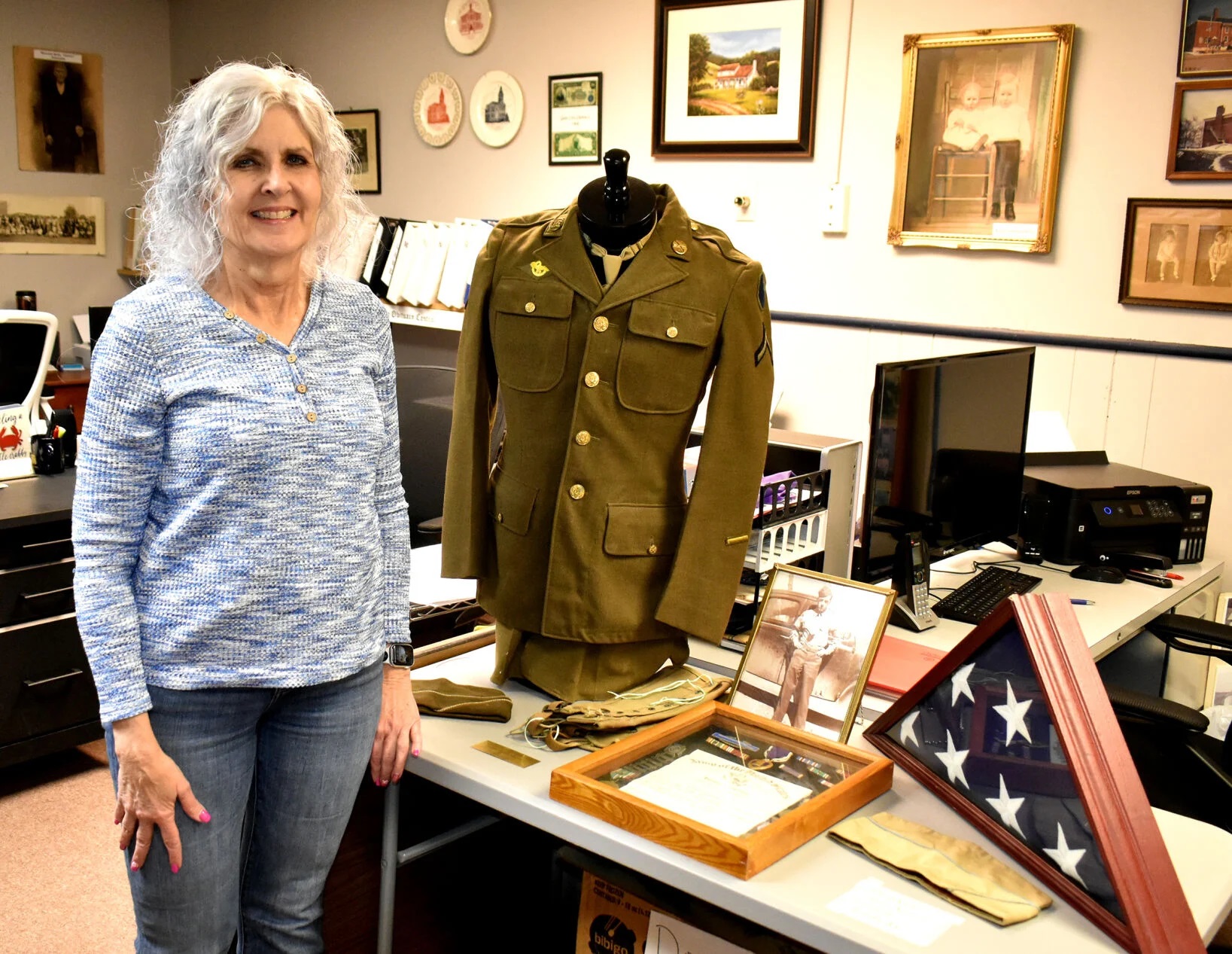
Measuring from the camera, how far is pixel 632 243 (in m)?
1.74

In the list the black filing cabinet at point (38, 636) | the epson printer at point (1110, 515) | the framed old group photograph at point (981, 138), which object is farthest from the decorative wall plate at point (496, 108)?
the epson printer at point (1110, 515)

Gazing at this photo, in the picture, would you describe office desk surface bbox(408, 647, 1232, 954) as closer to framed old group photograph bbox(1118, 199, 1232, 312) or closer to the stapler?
the stapler

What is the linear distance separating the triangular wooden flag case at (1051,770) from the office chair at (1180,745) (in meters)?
0.74

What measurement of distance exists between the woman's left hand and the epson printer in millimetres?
1888

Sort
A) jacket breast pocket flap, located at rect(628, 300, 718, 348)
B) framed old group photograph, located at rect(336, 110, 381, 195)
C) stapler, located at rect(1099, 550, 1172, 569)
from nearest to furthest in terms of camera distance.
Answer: jacket breast pocket flap, located at rect(628, 300, 718, 348) → stapler, located at rect(1099, 550, 1172, 569) → framed old group photograph, located at rect(336, 110, 381, 195)

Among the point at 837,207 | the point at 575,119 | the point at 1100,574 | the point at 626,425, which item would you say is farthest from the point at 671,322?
the point at 575,119

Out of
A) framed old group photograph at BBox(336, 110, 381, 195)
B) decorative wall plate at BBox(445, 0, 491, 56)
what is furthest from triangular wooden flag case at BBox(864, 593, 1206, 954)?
framed old group photograph at BBox(336, 110, 381, 195)

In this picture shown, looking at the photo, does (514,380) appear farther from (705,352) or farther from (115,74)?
(115,74)

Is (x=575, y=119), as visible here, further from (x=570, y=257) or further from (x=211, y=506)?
(x=211, y=506)

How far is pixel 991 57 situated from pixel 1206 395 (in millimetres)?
1149

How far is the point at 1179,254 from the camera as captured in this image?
305 centimetres

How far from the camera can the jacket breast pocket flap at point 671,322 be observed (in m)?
1.68

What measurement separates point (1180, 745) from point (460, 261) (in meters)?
3.24

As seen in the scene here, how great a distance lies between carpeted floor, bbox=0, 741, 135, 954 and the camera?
7.94ft
